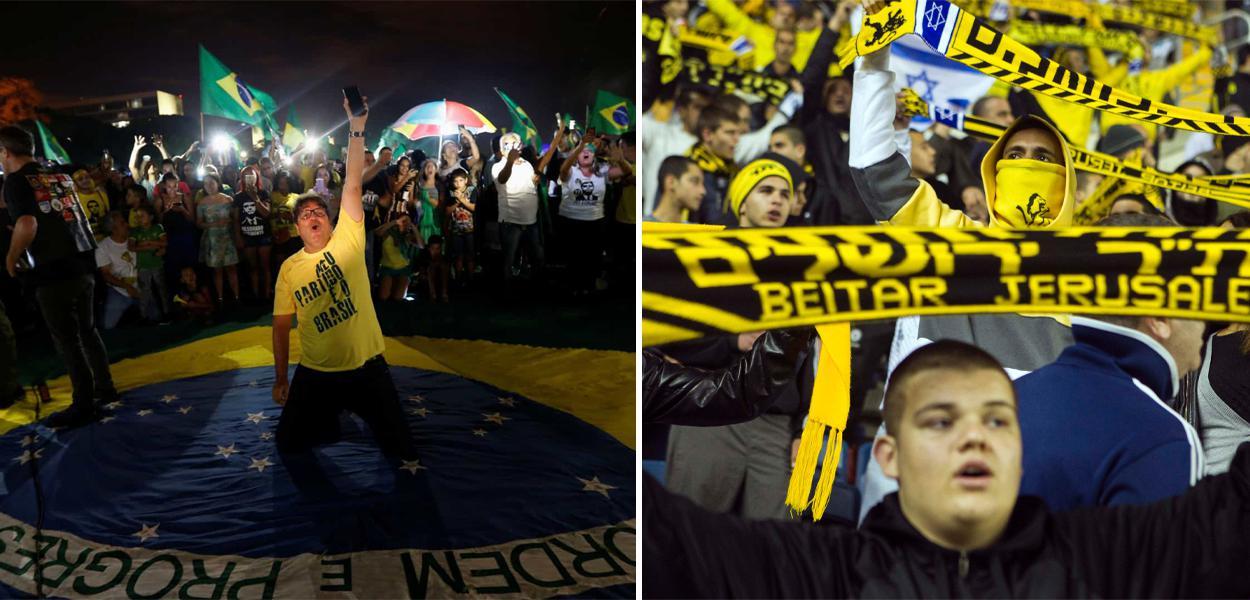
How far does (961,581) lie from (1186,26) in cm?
370

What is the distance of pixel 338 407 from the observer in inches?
85.5

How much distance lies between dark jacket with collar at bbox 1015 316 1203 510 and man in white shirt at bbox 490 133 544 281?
1.37m

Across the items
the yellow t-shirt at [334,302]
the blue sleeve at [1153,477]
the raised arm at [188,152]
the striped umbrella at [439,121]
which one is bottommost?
the blue sleeve at [1153,477]

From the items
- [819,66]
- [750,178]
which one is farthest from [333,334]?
[819,66]

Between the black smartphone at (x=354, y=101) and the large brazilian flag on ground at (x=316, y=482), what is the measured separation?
0.54m

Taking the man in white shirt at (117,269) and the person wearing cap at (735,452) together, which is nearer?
the person wearing cap at (735,452)

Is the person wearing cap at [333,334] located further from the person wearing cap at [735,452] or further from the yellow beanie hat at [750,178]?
the yellow beanie hat at [750,178]

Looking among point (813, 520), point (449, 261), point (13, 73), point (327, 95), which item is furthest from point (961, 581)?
point (13, 73)

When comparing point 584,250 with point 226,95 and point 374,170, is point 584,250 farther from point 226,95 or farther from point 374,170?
point 226,95

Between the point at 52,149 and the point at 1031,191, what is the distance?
2.39 m

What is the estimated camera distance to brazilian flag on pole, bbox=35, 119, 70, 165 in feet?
6.39

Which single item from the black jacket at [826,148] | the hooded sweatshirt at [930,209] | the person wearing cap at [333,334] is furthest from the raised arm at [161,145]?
the black jacket at [826,148]

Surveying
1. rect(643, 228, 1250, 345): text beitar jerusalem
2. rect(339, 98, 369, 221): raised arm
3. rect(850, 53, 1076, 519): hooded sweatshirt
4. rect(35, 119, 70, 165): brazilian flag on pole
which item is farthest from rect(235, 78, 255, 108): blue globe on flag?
rect(850, 53, 1076, 519): hooded sweatshirt

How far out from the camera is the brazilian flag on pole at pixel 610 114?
2299 mm
